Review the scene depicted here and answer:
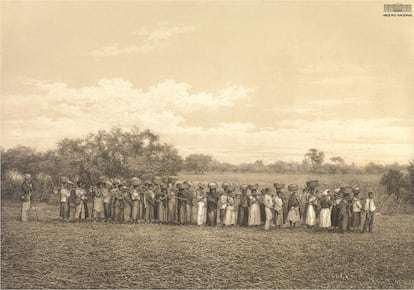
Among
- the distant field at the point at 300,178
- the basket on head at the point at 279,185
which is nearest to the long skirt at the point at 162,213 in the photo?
the distant field at the point at 300,178

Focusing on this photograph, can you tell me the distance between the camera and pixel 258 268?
7898mm

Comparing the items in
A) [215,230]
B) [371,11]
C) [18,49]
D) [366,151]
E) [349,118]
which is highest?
[371,11]

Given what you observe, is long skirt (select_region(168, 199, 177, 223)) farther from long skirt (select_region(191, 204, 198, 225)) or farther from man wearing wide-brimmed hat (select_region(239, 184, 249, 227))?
man wearing wide-brimmed hat (select_region(239, 184, 249, 227))

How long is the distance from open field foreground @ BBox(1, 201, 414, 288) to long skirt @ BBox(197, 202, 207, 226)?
0.32 metres

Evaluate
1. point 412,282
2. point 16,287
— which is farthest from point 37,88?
point 412,282

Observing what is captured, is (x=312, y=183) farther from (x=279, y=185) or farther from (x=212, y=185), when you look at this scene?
(x=212, y=185)

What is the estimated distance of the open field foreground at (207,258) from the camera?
25.6 feet

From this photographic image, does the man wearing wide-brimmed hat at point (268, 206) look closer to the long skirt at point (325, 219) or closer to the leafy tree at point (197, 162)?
the long skirt at point (325, 219)

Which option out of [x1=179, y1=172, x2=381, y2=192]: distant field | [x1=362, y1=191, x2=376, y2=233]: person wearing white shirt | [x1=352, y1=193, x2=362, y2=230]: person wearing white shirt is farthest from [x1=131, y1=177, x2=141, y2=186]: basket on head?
[x1=362, y1=191, x2=376, y2=233]: person wearing white shirt

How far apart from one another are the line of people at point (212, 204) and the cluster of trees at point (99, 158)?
202 mm

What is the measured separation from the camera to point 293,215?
8719mm

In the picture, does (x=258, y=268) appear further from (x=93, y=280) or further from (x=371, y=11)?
(x=371, y=11)

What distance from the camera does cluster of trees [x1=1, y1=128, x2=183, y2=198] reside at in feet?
28.1

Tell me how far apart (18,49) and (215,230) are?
5266 mm
